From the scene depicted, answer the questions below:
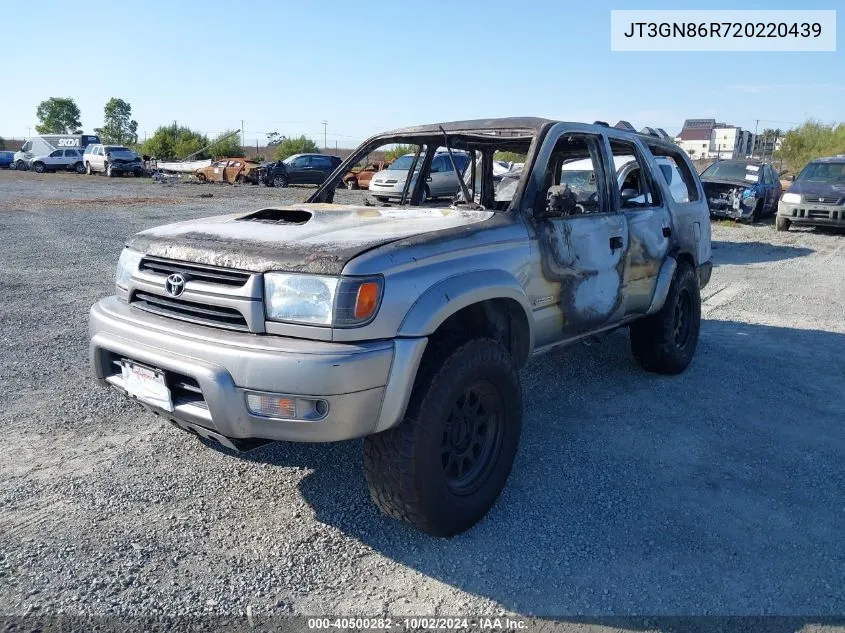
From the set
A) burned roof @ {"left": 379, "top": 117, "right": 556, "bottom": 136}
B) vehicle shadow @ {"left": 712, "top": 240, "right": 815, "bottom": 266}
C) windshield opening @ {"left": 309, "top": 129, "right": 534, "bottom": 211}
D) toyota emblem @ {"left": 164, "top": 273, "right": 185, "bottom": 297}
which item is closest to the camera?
toyota emblem @ {"left": 164, "top": 273, "right": 185, "bottom": 297}

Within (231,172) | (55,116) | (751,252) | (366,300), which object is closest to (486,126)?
(366,300)

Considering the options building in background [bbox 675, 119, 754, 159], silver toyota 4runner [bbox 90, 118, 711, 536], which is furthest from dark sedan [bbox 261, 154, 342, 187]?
building in background [bbox 675, 119, 754, 159]

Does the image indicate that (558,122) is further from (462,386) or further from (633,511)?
(633,511)

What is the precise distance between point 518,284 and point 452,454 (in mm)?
842

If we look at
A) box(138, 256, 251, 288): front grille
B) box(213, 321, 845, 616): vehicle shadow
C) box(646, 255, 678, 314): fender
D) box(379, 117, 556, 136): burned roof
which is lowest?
box(213, 321, 845, 616): vehicle shadow

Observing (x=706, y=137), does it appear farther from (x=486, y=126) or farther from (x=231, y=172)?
(x=486, y=126)

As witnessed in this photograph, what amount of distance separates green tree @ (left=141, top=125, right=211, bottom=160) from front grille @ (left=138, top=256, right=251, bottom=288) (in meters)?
48.4

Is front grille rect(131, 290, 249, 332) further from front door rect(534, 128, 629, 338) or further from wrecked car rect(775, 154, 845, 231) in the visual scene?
wrecked car rect(775, 154, 845, 231)

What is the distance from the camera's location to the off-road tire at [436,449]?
263 centimetres

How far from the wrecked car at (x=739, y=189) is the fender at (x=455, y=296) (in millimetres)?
13291

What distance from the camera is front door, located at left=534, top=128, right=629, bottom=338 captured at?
3.53 m

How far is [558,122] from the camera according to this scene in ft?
12.6

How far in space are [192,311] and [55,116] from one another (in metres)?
92.5

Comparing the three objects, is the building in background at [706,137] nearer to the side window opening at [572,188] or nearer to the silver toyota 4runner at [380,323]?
the side window opening at [572,188]
